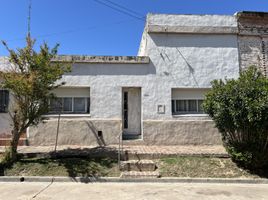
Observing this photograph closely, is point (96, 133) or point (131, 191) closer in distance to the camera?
point (131, 191)

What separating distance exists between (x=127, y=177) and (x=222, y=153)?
3895mm

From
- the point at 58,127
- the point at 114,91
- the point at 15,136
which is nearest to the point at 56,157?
the point at 15,136

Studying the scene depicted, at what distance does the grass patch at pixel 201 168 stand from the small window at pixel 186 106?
10.8 ft

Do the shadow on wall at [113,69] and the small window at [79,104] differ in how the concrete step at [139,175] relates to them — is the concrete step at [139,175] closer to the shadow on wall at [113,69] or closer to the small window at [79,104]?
the small window at [79,104]

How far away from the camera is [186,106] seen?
39.8ft

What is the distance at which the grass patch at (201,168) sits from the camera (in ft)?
26.9

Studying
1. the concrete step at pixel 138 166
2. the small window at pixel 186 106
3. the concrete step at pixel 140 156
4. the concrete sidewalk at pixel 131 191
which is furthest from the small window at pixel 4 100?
the small window at pixel 186 106

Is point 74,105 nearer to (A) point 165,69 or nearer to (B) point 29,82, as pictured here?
(B) point 29,82

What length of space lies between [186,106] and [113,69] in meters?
3.84

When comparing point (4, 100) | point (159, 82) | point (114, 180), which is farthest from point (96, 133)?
point (4, 100)

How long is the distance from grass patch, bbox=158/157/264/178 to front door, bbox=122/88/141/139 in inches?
125

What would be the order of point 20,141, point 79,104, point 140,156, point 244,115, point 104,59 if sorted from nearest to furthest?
point 244,115 < point 140,156 < point 20,141 < point 104,59 < point 79,104

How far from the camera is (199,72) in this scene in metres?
12.1

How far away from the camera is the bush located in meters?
7.80
